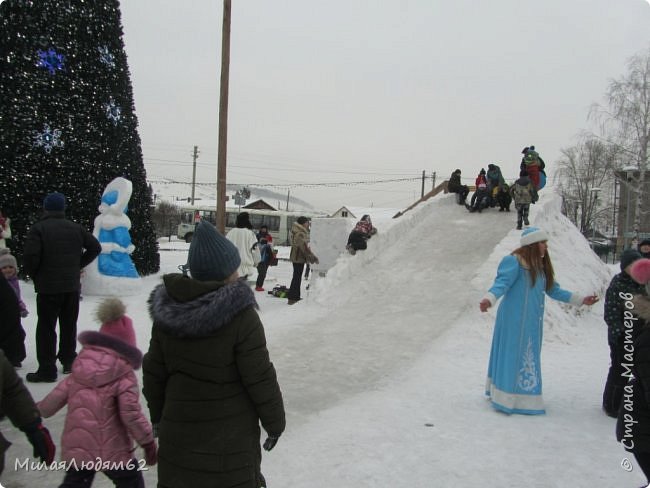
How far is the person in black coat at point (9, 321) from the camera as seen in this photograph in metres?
4.54

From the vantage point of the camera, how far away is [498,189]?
14359mm

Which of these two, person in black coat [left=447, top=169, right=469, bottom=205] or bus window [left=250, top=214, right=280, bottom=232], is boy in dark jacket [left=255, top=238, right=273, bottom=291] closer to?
person in black coat [left=447, top=169, right=469, bottom=205]

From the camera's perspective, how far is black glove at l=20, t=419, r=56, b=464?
2.32 m

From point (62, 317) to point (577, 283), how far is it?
8.28 metres

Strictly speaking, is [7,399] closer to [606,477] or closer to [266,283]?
[606,477]

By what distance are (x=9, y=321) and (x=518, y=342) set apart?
14.9 ft

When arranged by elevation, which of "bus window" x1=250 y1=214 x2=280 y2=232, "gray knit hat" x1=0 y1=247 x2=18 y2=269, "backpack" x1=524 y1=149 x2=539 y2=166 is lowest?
"bus window" x1=250 y1=214 x2=280 y2=232

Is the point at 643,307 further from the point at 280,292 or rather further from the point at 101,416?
the point at 280,292

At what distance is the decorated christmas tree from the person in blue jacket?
8.68 meters

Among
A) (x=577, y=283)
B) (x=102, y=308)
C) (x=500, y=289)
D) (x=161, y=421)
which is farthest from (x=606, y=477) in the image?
(x=577, y=283)

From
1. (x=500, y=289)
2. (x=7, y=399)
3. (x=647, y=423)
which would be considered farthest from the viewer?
(x=500, y=289)

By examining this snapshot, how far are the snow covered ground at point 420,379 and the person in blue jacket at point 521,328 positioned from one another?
0.19 metres

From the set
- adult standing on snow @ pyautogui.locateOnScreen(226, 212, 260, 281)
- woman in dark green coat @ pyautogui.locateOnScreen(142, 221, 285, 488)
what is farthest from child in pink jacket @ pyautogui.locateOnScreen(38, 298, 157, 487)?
adult standing on snow @ pyautogui.locateOnScreen(226, 212, 260, 281)

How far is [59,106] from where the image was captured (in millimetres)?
10141
